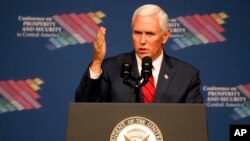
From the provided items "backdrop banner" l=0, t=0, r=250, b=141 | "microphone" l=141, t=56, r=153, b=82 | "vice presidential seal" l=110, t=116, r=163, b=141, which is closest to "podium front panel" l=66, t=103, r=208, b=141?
"vice presidential seal" l=110, t=116, r=163, b=141

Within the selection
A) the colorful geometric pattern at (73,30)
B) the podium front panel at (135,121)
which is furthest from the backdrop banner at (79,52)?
the podium front panel at (135,121)

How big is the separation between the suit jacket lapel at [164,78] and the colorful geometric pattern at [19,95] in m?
1.58

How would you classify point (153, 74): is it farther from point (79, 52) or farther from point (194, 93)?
point (79, 52)

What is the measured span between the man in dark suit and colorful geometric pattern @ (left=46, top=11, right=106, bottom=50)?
1234 mm

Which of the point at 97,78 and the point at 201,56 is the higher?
the point at 201,56

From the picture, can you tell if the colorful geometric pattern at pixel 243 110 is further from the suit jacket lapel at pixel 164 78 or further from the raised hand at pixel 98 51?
the raised hand at pixel 98 51

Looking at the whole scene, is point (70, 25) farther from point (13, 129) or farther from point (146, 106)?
point (146, 106)

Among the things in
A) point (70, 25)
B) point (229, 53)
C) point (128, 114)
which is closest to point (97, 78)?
point (128, 114)

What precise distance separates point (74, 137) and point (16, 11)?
2400 mm

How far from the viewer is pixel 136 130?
155cm

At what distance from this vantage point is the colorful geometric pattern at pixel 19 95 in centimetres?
364

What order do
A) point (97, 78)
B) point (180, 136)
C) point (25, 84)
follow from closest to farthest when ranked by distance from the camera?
1. point (180, 136)
2. point (97, 78)
3. point (25, 84)

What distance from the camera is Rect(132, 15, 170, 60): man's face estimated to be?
2340 mm

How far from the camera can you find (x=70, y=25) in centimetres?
368
